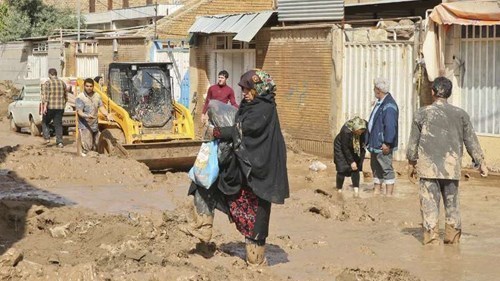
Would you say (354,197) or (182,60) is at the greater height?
(182,60)

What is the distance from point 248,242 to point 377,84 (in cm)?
490

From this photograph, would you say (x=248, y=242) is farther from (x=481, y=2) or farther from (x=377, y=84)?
(x=481, y=2)

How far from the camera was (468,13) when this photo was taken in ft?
49.4

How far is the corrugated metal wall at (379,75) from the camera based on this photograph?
17.1 metres

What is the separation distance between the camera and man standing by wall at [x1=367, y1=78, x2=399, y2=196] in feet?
41.0

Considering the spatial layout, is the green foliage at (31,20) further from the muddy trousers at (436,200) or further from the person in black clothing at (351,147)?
the muddy trousers at (436,200)

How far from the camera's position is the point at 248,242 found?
27.2ft

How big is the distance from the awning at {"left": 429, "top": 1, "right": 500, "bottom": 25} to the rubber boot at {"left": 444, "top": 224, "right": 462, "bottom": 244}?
6.11m

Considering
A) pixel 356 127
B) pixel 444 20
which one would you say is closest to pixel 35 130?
pixel 444 20

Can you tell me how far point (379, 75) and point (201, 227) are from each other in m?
10.2

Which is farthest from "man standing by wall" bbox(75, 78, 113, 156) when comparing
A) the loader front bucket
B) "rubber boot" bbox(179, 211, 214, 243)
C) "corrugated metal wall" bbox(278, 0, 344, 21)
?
"rubber boot" bbox(179, 211, 214, 243)

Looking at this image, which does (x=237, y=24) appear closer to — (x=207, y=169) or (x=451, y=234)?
(x=451, y=234)

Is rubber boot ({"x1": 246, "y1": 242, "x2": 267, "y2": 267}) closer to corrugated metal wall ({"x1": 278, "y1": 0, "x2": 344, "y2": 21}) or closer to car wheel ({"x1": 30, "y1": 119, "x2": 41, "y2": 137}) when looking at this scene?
corrugated metal wall ({"x1": 278, "y1": 0, "x2": 344, "y2": 21})

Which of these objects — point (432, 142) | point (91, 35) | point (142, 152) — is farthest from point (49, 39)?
point (432, 142)
